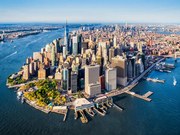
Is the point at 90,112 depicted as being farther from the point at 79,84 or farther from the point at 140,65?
the point at 140,65

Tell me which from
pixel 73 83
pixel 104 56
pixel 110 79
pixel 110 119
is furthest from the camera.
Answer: pixel 104 56

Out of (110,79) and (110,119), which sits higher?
(110,79)

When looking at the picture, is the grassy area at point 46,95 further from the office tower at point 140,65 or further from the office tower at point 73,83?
the office tower at point 140,65

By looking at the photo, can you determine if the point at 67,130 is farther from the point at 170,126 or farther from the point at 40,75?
the point at 40,75

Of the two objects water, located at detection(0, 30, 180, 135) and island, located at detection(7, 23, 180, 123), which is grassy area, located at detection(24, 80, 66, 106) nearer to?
island, located at detection(7, 23, 180, 123)

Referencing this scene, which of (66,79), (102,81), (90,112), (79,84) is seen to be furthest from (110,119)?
(66,79)

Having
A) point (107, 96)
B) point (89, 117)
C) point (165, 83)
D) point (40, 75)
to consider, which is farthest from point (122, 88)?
point (40, 75)

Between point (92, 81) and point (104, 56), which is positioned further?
point (104, 56)
